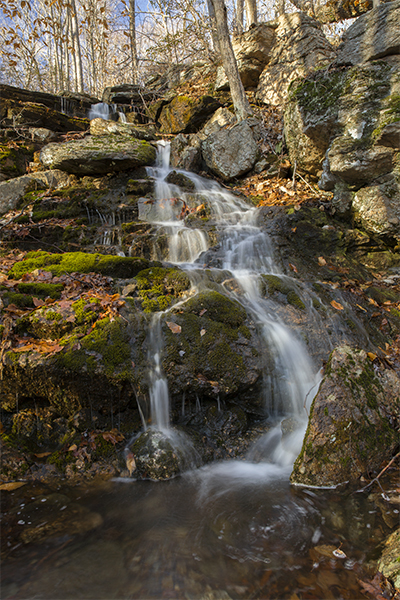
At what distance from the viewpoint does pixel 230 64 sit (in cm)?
1259

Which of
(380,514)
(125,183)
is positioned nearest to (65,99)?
(125,183)

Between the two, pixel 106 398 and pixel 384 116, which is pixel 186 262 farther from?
pixel 384 116

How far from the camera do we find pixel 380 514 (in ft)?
9.20

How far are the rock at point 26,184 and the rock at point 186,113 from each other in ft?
20.9

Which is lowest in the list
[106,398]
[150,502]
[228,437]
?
[150,502]

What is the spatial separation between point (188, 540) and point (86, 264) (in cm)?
457

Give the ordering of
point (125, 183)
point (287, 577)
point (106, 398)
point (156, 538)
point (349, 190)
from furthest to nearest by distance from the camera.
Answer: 1. point (125, 183)
2. point (349, 190)
3. point (106, 398)
4. point (156, 538)
5. point (287, 577)

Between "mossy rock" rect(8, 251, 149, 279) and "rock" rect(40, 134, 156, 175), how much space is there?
5.18m

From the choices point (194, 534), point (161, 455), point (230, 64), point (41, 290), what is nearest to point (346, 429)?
point (194, 534)

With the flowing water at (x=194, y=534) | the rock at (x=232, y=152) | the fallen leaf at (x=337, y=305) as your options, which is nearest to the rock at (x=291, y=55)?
the rock at (x=232, y=152)

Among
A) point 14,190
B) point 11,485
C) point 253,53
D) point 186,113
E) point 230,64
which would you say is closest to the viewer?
point 11,485

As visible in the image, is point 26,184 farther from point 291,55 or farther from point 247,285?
point 291,55

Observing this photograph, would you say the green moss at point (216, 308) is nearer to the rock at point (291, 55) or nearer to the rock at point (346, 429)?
the rock at point (346, 429)

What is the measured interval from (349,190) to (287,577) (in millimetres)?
8305
